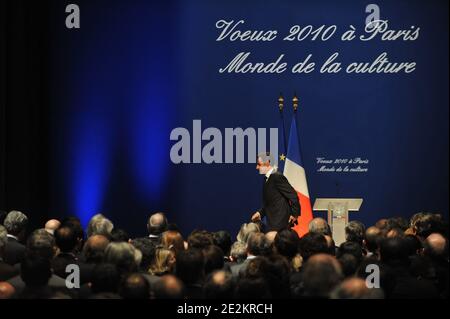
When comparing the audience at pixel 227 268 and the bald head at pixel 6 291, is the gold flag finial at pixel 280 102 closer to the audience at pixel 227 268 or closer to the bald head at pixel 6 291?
the audience at pixel 227 268

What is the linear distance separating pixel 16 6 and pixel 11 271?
227 inches

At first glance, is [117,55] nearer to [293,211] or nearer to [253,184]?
[253,184]

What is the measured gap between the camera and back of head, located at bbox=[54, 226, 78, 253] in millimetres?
5078

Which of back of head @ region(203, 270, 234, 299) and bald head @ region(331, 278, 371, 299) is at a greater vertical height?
bald head @ region(331, 278, 371, 299)

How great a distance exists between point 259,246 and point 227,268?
0.29 meters

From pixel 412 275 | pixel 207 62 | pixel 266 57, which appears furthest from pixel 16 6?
pixel 412 275

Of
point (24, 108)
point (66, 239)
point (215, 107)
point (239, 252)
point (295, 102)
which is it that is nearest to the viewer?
point (66, 239)

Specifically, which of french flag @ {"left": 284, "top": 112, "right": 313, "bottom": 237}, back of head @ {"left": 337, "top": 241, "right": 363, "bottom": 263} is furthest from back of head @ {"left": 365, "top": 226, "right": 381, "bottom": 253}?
french flag @ {"left": 284, "top": 112, "right": 313, "bottom": 237}

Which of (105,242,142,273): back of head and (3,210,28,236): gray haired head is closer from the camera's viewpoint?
(105,242,142,273): back of head

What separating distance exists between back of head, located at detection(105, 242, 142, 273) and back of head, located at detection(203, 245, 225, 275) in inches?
18.5

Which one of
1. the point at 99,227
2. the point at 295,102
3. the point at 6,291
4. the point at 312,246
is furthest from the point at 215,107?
the point at 6,291

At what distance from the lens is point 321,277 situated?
3107 millimetres

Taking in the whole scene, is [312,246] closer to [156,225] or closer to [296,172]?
[156,225]

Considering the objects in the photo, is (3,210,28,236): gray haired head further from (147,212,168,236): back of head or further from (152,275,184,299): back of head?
(152,275,184,299): back of head
